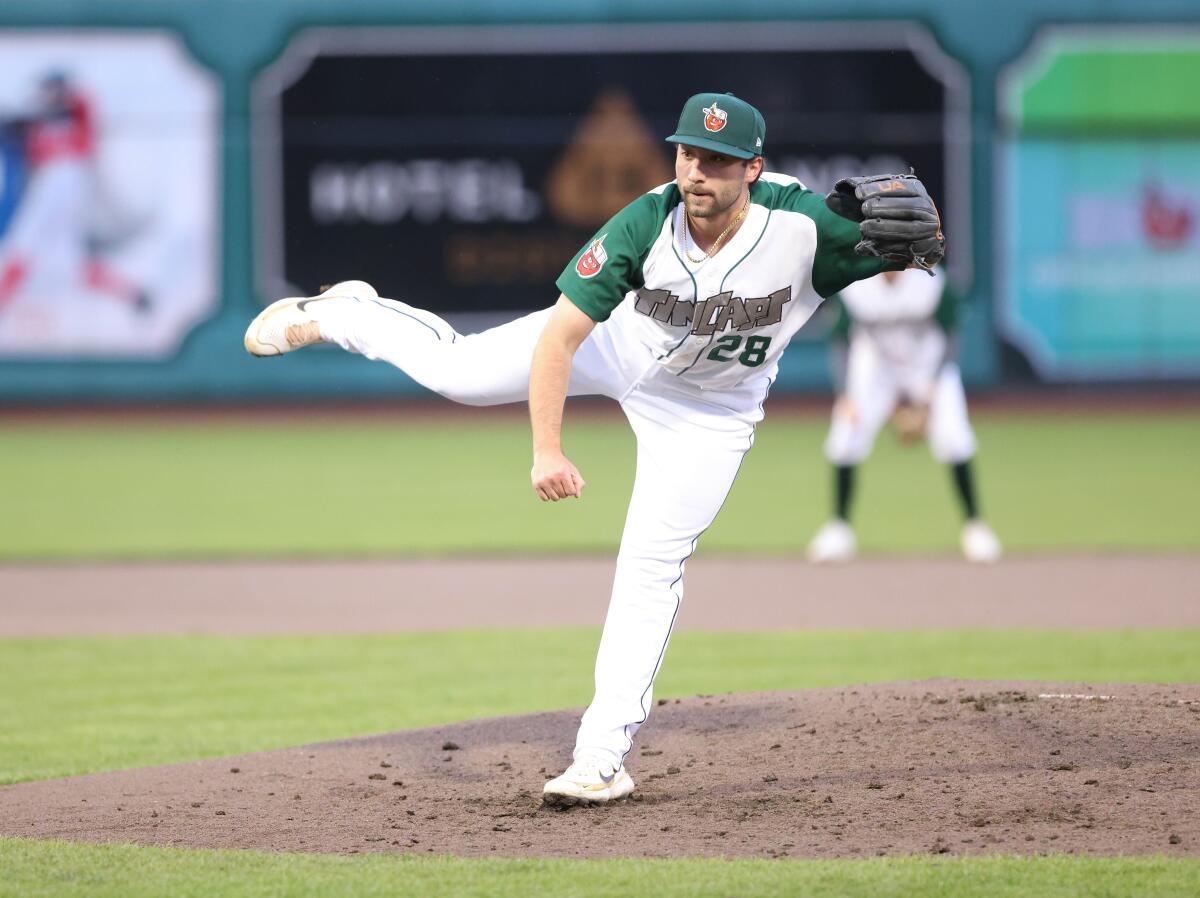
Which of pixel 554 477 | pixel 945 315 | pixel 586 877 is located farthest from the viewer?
pixel 945 315

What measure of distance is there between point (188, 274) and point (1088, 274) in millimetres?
12074

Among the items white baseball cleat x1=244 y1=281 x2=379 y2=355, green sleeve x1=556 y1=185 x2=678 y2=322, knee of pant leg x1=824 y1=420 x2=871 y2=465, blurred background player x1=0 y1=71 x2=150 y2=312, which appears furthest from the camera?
blurred background player x1=0 y1=71 x2=150 y2=312

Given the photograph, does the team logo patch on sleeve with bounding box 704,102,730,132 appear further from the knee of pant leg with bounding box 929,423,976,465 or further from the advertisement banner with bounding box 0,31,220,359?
the advertisement banner with bounding box 0,31,220,359

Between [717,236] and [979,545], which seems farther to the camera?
[979,545]

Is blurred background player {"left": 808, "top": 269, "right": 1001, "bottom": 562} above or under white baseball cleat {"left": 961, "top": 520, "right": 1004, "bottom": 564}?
above

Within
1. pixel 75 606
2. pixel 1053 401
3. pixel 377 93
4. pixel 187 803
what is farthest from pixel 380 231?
pixel 187 803

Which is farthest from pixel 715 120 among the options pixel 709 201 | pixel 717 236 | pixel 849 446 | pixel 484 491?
pixel 484 491

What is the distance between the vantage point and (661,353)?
5.44 meters

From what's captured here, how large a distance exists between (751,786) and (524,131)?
62.5 ft

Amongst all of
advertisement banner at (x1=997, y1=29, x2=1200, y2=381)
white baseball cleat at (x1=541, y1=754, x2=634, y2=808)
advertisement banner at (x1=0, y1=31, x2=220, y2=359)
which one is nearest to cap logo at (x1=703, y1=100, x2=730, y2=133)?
white baseball cleat at (x1=541, y1=754, x2=634, y2=808)

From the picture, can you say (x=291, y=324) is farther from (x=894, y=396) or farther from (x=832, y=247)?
(x=894, y=396)

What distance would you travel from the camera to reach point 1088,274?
23.3 metres

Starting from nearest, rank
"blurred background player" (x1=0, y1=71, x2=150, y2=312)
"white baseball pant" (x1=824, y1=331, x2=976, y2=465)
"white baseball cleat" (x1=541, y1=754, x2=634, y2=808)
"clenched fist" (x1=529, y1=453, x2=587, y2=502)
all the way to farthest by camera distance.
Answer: "clenched fist" (x1=529, y1=453, x2=587, y2=502)
"white baseball cleat" (x1=541, y1=754, x2=634, y2=808)
"white baseball pant" (x1=824, y1=331, x2=976, y2=465)
"blurred background player" (x1=0, y1=71, x2=150, y2=312)

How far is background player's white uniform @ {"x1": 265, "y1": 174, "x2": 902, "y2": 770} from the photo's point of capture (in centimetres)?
508
